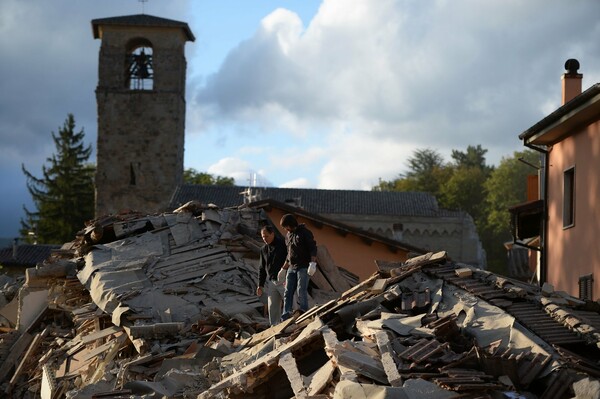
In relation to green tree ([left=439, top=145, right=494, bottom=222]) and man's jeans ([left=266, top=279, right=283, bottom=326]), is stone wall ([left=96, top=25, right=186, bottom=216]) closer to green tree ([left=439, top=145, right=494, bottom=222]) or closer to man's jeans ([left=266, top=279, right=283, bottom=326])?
green tree ([left=439, top=145, right=494, bottom=222])

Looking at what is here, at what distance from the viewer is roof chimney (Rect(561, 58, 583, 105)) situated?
27.2m

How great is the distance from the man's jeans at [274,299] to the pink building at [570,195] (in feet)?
22.5

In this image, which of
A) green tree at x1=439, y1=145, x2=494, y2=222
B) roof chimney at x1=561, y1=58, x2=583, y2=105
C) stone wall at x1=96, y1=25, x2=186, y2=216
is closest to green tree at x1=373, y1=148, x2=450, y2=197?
green tree at x1=439, y1=145, x2=494, y2=222

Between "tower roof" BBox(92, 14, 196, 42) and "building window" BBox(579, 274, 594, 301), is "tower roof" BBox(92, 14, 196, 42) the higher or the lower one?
the higher one

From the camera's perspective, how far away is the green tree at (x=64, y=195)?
8100cm

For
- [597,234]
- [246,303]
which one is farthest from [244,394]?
[597,234]

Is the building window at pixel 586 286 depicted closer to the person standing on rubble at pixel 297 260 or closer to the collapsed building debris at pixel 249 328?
the collapsed building debris at pixel 249 328

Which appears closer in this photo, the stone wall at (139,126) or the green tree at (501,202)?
the stone wall at (139,126)

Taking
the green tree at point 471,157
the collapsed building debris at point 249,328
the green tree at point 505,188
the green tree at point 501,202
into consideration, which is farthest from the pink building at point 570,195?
the green tree at point 471,157

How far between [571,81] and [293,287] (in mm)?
13397

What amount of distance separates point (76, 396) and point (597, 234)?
38.0 feet

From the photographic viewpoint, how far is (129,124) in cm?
6444

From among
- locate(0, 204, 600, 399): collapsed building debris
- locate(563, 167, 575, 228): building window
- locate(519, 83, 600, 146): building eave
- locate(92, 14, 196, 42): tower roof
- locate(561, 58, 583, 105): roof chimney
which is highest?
locate(92, 14, 196, 42): tower roof

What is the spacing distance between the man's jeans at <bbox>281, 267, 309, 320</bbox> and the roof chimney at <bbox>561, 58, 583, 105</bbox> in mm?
13117
